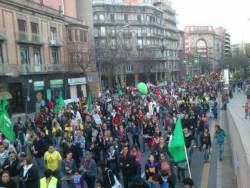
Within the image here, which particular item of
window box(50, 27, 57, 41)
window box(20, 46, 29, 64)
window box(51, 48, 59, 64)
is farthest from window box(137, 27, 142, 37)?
window box(20, 46, 29, 64)

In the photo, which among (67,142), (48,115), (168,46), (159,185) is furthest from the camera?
(168,46)

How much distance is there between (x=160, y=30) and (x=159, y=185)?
85.7 metres

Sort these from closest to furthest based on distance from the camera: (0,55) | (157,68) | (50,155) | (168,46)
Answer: (50,155)
(0,55)
(157,68)
(168,46)

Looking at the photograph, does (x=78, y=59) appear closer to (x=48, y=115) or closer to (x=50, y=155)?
(x=48, y=115)

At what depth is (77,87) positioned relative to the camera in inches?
1929

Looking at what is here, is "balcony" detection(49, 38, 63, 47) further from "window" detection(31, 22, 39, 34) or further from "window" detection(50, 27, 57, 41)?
"window" detection(31, 22, 39, 34)

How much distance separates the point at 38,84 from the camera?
129ft

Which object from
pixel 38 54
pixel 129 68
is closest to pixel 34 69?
pixel 38 54

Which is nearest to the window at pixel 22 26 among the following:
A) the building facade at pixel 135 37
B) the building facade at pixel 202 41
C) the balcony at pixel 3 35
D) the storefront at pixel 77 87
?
the balcony at pixel 3 35

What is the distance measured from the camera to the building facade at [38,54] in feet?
114

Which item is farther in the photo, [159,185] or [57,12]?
[57,12]

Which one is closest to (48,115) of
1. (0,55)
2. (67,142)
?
(67,142)

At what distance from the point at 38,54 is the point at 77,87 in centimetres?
964

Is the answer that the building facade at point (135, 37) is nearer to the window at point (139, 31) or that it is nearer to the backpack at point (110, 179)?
the window at point (139, 31)
